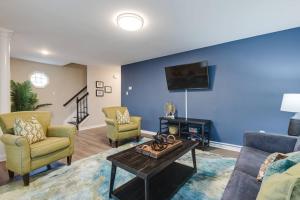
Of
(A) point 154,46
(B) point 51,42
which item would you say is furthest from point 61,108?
(A) point 154,46

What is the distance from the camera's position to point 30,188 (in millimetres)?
1900

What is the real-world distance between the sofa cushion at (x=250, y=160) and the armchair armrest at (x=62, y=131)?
233cm

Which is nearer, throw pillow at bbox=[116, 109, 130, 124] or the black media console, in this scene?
the black media console

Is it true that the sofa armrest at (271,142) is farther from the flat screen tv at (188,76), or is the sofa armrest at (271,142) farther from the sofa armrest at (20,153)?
the sofa armrest at (20,153)

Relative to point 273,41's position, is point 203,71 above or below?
below

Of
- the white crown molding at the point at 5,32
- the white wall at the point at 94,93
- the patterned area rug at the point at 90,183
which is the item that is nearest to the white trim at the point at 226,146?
the patterned area rug at the point at 90,183

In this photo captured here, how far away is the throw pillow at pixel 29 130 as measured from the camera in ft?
6.98

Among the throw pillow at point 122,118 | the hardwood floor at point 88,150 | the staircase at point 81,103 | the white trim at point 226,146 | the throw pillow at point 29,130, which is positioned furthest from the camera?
the staircase at point 81,103

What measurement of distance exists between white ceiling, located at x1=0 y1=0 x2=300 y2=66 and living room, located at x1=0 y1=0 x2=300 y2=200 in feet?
0.06

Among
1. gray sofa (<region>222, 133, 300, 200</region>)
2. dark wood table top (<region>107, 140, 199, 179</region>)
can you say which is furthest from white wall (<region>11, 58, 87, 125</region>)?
gray sofa (<region>222, 133, 300, 200</region>)

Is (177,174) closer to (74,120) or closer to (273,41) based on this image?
(273,41)

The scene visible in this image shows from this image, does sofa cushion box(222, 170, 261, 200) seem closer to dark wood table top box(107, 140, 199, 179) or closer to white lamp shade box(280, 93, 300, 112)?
dark wood table top box(107, 140, 199, 179)

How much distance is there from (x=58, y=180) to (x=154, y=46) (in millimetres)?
3002

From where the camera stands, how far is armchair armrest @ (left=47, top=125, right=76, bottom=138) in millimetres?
2554
